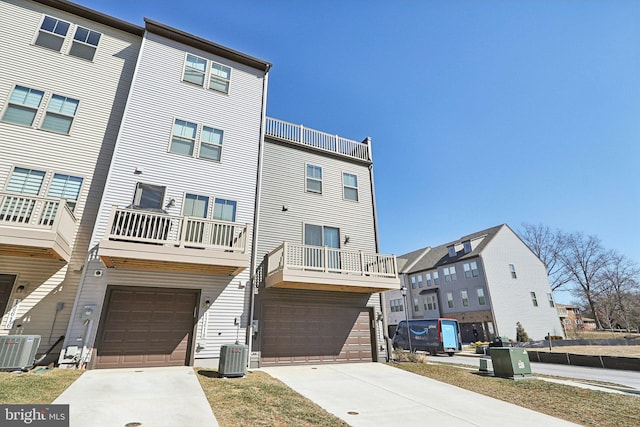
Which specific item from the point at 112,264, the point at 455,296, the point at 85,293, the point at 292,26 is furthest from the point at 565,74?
the point at 455,296

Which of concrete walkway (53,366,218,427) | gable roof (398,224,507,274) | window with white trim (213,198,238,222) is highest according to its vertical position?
gable roof (398,224,507,274)

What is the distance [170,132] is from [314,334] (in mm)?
9306

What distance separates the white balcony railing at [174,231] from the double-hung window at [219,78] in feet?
21.0

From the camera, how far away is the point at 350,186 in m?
14.0

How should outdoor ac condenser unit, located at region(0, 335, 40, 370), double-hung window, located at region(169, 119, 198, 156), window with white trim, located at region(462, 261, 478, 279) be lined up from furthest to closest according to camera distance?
window with white trim, located at region(462, 261, 478, 279)
double-hung window, located at region(169, 119, 198, 156)
outdoor ac condenser unit, located at region(0, 335, 40, 370)

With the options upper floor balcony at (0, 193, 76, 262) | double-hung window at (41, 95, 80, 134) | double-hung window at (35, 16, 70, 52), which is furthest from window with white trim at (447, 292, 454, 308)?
double-hung window at (35, 16, 70, 52)

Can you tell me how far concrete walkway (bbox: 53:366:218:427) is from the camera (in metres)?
4.27

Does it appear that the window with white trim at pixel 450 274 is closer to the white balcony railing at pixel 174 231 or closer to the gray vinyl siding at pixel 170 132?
the gray vinyl siding at pixel 170 132

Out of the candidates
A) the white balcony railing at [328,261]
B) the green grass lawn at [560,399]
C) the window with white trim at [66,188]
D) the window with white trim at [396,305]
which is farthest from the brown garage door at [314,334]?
the window with white trim at [396,305]

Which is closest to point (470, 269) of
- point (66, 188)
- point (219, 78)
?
point (219, 78)

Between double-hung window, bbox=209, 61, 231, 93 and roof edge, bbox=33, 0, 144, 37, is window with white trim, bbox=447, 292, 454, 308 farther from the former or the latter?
roof edge, bbox=33, 0, 144, 37

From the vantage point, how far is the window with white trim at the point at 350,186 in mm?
13781

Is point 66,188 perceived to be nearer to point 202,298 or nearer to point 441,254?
point 202,298

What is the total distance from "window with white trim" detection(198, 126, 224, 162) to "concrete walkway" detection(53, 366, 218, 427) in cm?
735
